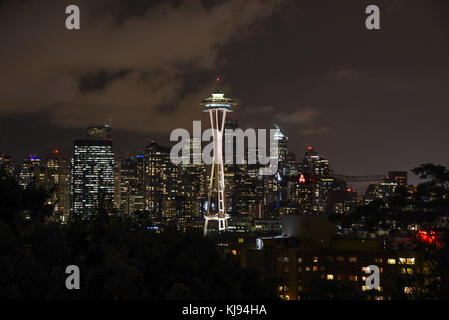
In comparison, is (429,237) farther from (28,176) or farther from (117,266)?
(28,176)

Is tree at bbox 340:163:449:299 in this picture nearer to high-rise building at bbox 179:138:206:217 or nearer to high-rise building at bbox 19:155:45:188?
high-rise building at bbox 19:155:45:188

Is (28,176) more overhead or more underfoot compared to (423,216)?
more overhead

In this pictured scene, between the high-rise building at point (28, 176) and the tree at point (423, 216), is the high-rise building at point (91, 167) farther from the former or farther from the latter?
the tree at point (423, 216)

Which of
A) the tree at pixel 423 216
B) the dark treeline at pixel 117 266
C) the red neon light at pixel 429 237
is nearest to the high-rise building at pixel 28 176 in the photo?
the dark treeline at pixel 117 266

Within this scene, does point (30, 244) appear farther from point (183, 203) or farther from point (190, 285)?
point (183, 203)

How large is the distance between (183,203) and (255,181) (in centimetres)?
2047

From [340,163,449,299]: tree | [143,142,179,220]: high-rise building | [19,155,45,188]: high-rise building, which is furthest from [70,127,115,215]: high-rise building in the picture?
[340,163,449,299]: tree

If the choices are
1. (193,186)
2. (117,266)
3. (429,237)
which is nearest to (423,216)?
(429,237)

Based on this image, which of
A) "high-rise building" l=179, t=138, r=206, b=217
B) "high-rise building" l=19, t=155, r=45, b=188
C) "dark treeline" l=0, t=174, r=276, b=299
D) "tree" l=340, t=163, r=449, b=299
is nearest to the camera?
"dark treeline" l=0, t=174, r=276, b=299

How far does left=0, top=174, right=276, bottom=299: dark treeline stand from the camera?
9.61m

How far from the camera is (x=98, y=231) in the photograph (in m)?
12.1

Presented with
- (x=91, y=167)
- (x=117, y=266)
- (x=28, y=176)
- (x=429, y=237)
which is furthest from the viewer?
(x=91, y=167)

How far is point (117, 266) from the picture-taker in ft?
31.3

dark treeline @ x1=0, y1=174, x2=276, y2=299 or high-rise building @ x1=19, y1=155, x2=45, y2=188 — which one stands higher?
high-rise building @ x1=19, y1=155, x2=45, y2=188
